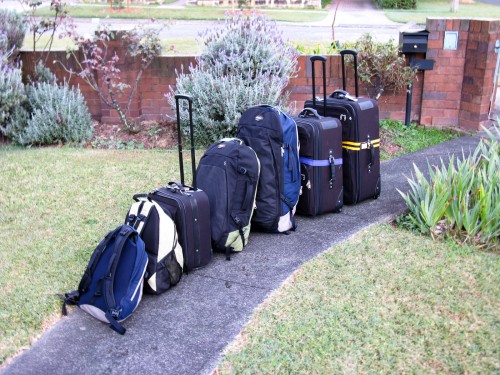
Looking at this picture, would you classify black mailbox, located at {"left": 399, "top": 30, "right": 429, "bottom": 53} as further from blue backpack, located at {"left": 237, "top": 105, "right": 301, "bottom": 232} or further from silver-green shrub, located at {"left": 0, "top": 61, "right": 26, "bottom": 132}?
silver-green shrub, located at {"left": 0, "top": 61, "right": 26, "bottom": 132}

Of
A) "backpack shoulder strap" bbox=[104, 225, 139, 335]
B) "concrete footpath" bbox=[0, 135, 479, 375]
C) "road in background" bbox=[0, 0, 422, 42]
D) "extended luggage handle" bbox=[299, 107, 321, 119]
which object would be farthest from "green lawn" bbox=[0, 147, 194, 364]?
"road in background" bbox=[0, 0, 422, 42]

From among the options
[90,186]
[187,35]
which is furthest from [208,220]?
[187,35]

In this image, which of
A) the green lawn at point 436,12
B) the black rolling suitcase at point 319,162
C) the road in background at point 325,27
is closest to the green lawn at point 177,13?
the road in background at point 325,27

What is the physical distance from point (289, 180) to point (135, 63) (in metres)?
3.67

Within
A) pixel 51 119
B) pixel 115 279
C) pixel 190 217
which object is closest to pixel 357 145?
pixel 190 217

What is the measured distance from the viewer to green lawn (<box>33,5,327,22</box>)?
76.0 feet

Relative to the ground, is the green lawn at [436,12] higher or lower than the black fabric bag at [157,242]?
higher

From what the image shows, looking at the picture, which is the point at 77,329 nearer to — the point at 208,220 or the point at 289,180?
the point at 208,220

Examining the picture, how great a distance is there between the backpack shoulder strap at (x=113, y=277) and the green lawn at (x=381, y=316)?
71cm

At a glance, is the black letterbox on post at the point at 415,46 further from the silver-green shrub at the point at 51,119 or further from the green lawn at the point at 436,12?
the green lawn at the point at 436,12

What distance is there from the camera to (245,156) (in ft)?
15.5

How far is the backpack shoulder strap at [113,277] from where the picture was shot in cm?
370

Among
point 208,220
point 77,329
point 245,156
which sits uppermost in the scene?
point 245,156

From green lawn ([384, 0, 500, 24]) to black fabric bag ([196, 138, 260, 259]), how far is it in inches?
762
